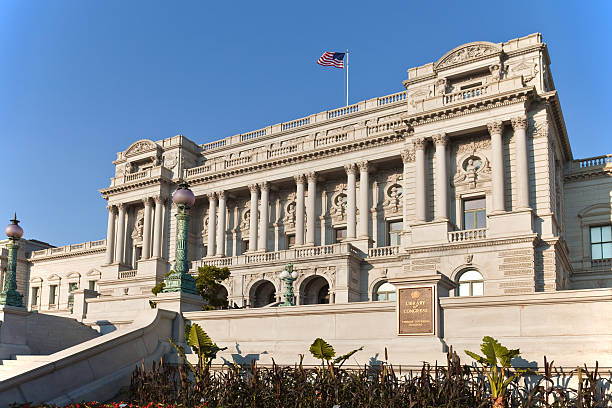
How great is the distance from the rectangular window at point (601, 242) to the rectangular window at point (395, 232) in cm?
1265

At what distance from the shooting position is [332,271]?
40438 millimetres

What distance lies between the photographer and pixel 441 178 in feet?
125

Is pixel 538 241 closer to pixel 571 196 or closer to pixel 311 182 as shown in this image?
pixel 571 196

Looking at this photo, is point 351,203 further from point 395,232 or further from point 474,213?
point 474,213

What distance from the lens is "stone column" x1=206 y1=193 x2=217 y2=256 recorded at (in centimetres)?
5106

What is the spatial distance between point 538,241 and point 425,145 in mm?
9574

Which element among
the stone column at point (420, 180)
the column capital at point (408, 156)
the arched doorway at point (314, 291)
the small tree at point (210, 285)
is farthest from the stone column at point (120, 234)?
the stone column at point (420, 180)

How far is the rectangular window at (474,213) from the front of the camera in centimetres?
3788

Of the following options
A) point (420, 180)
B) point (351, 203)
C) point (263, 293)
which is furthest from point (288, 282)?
point (351, 203)

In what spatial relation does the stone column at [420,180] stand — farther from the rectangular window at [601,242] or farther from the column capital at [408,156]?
the rectangular window at [601,242]

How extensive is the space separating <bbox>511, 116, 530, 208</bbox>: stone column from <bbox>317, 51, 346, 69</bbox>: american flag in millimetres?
16329

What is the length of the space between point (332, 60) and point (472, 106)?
1444 cm

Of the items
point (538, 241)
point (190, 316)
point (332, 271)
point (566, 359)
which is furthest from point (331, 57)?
point (566, 359)

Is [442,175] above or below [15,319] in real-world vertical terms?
above
